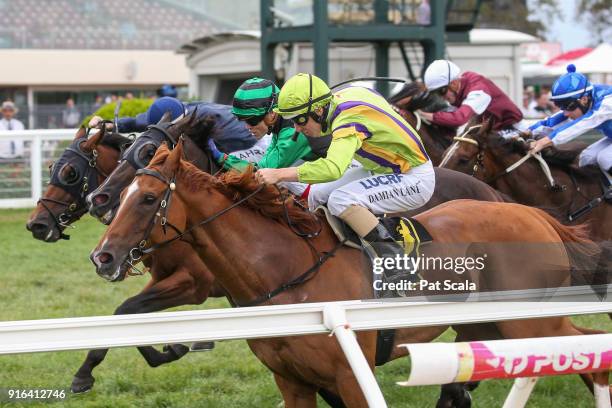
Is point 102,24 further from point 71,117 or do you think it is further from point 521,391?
point 521,391

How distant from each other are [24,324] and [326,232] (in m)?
1.63

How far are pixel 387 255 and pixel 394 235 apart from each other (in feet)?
0.43

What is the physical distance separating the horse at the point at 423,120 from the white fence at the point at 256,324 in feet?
13.3

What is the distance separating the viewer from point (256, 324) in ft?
9.46

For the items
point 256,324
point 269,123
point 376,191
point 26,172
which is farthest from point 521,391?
point 26,172

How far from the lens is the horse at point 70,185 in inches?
222

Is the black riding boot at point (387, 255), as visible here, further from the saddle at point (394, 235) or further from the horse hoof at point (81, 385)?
the horse hoof at point (81, 385)

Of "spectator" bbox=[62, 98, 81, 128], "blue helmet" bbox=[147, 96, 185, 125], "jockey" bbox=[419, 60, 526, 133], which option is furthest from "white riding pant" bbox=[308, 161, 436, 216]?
"spectator" bbox=[62, 98, 81, 128]

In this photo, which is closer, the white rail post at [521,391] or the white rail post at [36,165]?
the white rail post at [521,391]

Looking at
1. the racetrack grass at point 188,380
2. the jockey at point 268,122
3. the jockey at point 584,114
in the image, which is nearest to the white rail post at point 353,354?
the jockey at point 268,122

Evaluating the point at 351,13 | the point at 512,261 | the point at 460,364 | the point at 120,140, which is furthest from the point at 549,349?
the point at 351,13

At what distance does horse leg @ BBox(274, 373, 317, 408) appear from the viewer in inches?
152

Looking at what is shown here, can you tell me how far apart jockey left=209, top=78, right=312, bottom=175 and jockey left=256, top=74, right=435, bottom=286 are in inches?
8.9

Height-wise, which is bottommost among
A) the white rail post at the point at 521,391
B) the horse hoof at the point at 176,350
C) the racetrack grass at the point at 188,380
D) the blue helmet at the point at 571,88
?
the racetrack grass at the point at 188,380
